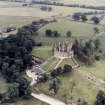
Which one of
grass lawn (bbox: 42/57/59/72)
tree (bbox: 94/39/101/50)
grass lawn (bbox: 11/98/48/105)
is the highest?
tree (bbox: 94/39/101/50)

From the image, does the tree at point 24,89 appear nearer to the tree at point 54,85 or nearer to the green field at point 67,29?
the tree at point 54,85

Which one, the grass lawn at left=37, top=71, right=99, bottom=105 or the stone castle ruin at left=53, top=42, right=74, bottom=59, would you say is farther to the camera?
the stone castle ruin at left=53, top=42, right=74, bottom=59

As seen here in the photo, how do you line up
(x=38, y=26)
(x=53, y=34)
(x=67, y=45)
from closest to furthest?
1. (x=67, y=45)
2. (x=53, y=34)
3. (x=38, y=26)

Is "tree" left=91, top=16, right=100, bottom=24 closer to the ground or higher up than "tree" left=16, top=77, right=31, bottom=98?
higher up

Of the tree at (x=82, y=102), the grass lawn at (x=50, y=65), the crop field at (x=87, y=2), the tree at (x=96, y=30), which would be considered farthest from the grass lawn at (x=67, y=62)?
the crop field at (x=87, y=2)

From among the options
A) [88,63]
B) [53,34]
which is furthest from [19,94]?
[53,34]

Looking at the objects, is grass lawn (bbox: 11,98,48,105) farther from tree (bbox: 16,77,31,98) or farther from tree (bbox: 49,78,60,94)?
tree (bbox: 49,78,60,94)

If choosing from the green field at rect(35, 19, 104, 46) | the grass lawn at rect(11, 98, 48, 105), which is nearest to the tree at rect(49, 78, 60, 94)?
the grass lawn at rect(11, 98, 48, 105)

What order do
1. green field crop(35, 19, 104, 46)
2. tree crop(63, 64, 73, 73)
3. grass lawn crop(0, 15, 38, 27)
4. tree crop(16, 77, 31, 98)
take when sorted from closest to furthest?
tree crop(16, 77, 31, 98), tree crop(63, 64, 73, 73), green field crop(35, 19, 104, 46), grass lawn crop(0, 15, 38, 27)

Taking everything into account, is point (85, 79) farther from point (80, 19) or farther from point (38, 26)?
point (80, 19)
